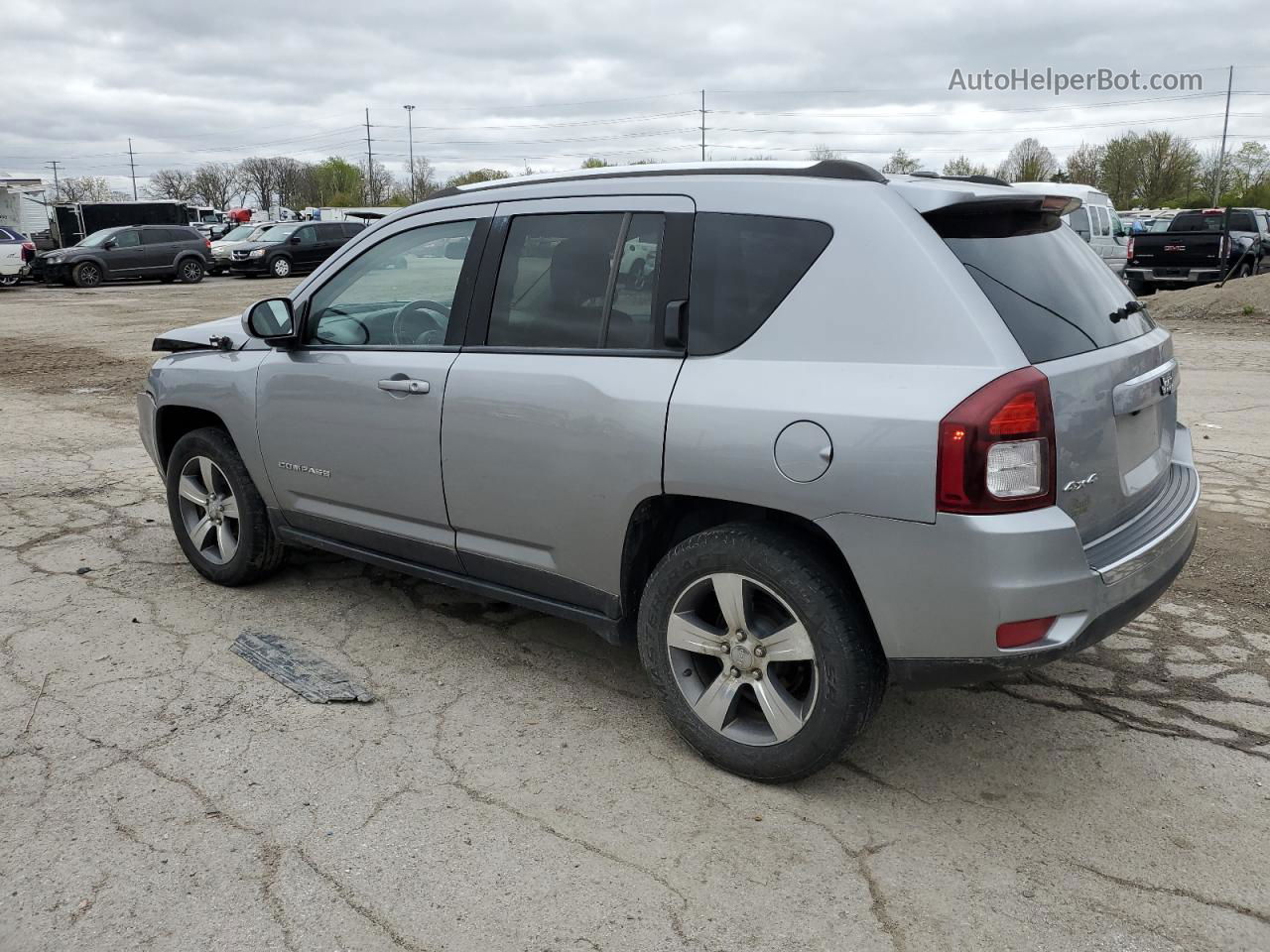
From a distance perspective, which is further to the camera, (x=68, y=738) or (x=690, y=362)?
(x=68, y=738)

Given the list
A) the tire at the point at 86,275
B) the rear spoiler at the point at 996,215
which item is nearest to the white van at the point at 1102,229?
the rear spoiler at the point at 996,215

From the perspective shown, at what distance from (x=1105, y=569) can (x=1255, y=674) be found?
1499 mm

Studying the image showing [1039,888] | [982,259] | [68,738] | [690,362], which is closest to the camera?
[1039,888]

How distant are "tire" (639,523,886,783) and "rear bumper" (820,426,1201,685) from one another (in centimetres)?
11

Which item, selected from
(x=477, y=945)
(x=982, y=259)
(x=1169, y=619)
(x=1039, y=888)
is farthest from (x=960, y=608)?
(x=1169, y=619)

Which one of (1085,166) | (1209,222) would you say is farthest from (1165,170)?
(1209,222)

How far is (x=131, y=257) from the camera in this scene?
28.5 meters

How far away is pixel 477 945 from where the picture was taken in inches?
96.8

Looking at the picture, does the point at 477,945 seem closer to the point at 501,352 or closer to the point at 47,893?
the point at 47,893

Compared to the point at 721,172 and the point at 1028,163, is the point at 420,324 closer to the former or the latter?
the point at 721,172

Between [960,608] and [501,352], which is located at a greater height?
[501,352]

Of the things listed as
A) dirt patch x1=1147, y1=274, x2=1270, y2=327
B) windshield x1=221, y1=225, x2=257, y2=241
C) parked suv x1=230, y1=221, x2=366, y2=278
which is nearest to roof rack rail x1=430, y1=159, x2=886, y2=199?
dirt patch x1=1147, y1=274, x2=1270, y2=327

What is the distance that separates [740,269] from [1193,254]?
818 inches

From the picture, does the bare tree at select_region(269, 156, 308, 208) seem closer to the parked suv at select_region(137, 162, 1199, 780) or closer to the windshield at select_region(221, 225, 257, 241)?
the windshield at select_region(221, 225, 257, 241)
